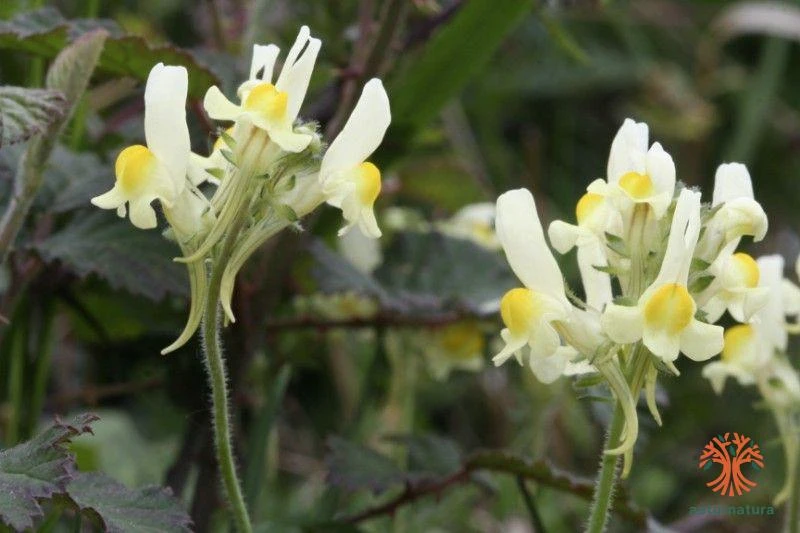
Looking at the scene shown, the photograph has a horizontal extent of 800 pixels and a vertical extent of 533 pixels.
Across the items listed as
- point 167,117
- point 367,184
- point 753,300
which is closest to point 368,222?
point 367,184

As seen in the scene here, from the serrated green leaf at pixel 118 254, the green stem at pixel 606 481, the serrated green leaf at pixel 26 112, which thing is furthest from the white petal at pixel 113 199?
the green stem at pixel 606 481

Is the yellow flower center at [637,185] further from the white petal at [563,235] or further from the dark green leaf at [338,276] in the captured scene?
the dark green leaf at [338,276]

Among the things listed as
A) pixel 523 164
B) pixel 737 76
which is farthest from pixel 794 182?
pixel 523 164

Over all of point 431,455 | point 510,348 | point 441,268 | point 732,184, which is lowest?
point 431,455

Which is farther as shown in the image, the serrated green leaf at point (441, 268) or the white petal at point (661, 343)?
the serrated green leaf at point (441, 268)

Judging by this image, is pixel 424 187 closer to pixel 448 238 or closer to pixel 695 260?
pixel 448 238

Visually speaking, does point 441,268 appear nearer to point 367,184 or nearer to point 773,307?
point 773,307

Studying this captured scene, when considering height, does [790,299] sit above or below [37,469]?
above
